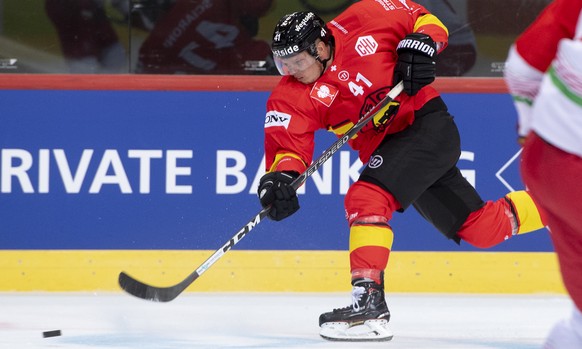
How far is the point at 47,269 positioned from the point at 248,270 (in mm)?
839

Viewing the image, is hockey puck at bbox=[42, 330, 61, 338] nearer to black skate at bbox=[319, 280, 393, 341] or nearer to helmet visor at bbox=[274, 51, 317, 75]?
black skate at bbox=[319, 280, 393, 341]

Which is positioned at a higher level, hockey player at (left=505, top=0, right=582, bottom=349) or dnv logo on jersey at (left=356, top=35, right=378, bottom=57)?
dnv logo on jersey at (left=356, top=35, right=378, bottom=57)

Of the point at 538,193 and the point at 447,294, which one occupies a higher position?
the point at 538,193

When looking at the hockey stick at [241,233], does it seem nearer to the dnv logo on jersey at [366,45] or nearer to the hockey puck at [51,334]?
the dnv logo on jersey at [366,45]

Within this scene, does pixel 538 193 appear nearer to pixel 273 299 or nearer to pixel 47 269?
pixel 273 299

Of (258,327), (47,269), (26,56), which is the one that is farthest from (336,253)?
(26,56)

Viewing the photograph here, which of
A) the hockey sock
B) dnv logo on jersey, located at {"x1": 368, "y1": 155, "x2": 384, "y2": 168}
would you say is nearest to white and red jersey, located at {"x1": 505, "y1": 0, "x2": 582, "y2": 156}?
dnv logo on jersey, located at {"x1": 368, "y1": 155, "x2": 384, "y2": 168}

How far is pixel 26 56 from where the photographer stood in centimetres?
466

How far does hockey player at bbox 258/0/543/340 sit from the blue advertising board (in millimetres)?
843

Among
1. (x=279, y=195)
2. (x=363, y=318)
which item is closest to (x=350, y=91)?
(x=279, y=195)

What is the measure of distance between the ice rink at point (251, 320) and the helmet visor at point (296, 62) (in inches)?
34.2

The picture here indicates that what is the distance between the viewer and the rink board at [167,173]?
457 cm

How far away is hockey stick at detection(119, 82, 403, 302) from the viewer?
353 centimetres

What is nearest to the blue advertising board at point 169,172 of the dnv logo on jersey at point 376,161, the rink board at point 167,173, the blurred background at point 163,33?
the rink board at point 167,173
